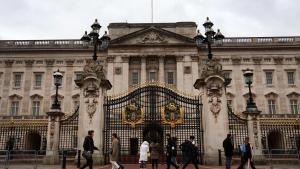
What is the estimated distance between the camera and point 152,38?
5059 centimetres

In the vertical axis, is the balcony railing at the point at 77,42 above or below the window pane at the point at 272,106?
above

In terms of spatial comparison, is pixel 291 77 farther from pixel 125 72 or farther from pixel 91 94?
pixel 91 94

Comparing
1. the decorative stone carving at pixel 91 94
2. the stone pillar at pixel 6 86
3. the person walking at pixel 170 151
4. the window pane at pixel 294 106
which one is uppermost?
the stone pillar at pixel 6 86

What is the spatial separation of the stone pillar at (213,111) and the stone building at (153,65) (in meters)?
28.3

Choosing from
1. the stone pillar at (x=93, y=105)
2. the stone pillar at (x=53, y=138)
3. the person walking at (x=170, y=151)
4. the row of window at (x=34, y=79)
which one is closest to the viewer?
the person walking at (x=170, y=151)

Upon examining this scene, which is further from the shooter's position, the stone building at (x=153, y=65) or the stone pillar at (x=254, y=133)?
the stone building at (x=153, y=65)

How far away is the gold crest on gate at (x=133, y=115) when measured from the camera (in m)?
21.6

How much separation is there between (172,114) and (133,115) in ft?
8.30

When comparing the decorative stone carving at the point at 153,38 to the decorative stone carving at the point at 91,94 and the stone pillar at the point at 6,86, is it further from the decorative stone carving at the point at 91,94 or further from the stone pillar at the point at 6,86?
the decorative stone carving at the point at 91,94

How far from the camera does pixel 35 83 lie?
5122 cm

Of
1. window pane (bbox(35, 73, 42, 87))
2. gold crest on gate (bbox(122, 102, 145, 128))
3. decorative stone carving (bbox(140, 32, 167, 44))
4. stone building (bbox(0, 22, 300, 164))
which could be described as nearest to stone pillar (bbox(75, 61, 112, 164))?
gold crest on gate (bbox(122, 102, 145, 128))

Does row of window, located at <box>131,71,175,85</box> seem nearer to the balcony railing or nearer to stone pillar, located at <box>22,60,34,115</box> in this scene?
the balcony railing

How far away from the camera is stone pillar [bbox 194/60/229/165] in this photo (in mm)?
19078

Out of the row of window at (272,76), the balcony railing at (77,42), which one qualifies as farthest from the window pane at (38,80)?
the row of window at (272,76)
